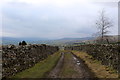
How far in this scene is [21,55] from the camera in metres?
18.7

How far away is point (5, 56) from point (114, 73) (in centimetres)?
917

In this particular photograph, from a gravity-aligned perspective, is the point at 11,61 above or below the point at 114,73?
above

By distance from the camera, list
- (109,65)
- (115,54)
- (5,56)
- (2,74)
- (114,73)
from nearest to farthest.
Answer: (2,74)
(5,56)
(114,73)
(115,54)
(109,65)

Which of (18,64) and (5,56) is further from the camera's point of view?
(18,64)

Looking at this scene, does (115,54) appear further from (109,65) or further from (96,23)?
(96,23)

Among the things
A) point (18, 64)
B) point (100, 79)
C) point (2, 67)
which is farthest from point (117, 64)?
point (2, 67)

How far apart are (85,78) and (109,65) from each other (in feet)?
21.7

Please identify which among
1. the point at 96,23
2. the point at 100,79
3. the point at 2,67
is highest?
the point at 96,23

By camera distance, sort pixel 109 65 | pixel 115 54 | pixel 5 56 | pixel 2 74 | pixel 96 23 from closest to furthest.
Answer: pixel 2 74, pixel 5 56, pixel 115 54, pixel 109 65, pixel 96 23

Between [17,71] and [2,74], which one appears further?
[17,71]

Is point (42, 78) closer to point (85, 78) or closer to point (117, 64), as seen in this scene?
point (85, 78)

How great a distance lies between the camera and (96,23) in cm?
5362

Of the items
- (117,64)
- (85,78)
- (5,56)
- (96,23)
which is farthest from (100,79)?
(96,23)

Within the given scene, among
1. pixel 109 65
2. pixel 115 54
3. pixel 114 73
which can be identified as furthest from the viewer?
pixel 109 65
